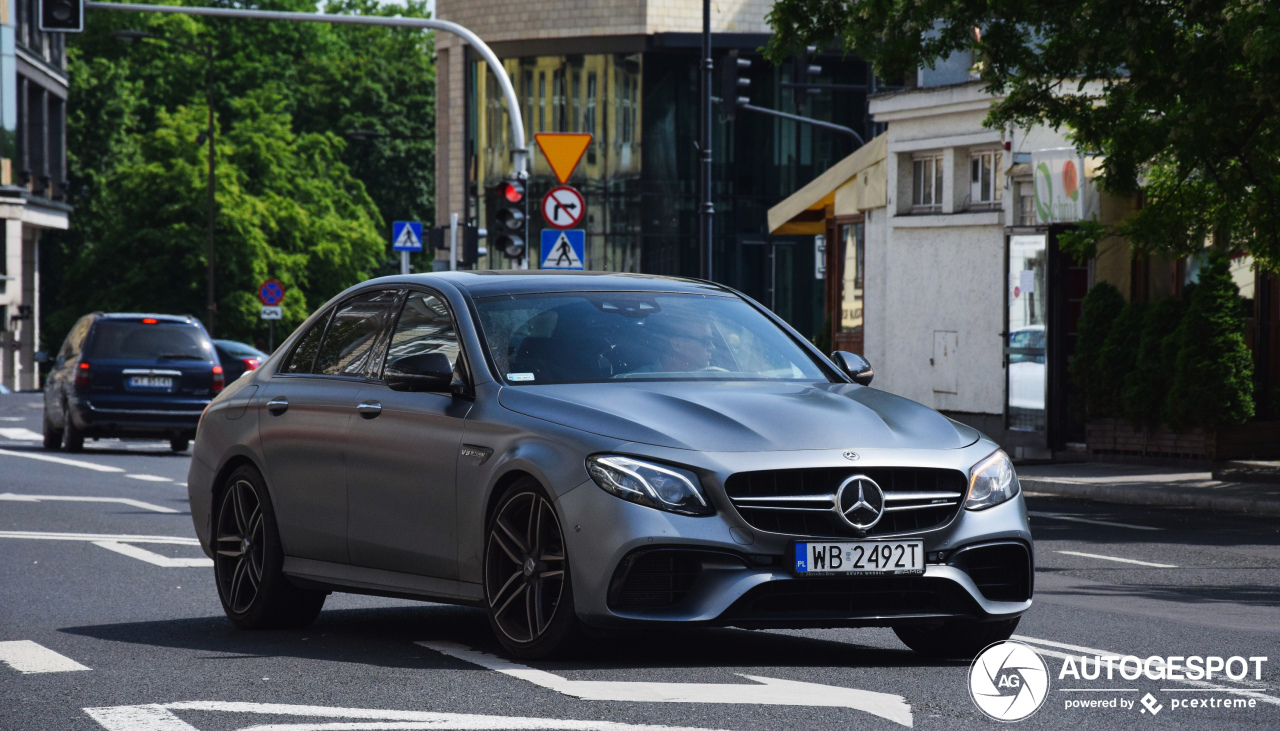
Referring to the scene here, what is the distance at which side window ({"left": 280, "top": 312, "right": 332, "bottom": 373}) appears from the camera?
9.41 metres

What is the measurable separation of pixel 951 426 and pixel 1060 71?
1202 centimetres

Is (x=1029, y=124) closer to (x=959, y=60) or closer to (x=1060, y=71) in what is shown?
(x=1060, y=71)

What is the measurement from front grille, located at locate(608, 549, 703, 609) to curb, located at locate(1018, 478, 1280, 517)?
37.6ft

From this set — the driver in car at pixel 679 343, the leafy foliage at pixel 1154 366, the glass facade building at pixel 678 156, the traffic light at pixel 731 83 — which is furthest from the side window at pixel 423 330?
the glass facade building at pixel 678 156

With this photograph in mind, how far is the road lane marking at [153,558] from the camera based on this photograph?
12391 mm

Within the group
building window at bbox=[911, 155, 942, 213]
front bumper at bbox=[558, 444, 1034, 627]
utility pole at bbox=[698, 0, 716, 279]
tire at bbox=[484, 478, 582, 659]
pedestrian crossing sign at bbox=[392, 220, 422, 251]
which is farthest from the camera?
pedestrian crossing sign at bbox=[392, 220, 422, 251]

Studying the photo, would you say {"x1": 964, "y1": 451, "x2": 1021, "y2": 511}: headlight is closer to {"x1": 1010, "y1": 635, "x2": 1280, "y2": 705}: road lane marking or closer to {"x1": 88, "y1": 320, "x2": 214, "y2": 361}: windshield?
{"x1": 1010, "y1": 635, "x2": 1280, "y2": 705}: road lane marking

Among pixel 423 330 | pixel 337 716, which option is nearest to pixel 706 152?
pixel 423 330

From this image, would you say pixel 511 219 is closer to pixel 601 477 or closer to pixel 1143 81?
pixel 1143 81

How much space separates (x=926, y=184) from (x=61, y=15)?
11.8 metres

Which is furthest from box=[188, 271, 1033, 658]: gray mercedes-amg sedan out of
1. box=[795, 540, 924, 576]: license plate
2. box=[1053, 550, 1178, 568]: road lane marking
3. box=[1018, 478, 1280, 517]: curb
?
box=[1018, 478, 1280, 517]: curb

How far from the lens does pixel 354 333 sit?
9.16m

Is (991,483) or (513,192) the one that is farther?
(513,192)

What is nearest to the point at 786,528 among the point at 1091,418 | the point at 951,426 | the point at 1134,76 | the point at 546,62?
the point at 951,426
